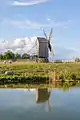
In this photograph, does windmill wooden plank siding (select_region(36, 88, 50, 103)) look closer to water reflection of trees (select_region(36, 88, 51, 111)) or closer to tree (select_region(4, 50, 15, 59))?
water reflection of trees (select_region(36, 88, 51, 111))

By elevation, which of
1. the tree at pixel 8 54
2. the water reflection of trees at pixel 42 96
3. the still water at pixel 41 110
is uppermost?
the tree at pixel 8 54

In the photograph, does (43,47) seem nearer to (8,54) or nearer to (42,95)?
(8,54)

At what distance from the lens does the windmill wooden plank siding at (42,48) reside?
66.3 m

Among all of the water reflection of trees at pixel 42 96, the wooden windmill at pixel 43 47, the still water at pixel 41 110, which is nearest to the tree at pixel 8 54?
the wooden windmill at pixel 43 47

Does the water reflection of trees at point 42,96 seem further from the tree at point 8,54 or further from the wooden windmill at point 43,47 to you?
the tree at point 8,54

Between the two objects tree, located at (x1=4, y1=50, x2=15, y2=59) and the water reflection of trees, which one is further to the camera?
tree, located at (x1=4, y1=50, x2=15, y2=59)

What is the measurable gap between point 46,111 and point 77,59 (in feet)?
169

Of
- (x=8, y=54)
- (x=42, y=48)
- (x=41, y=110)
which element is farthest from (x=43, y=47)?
(x=41, y=110)

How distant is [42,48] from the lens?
66.7 metres

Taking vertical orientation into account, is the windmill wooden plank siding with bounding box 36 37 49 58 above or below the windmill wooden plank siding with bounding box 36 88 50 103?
above

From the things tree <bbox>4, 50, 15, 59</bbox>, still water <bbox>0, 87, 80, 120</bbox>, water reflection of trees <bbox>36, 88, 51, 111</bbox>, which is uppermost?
tree <bbox>4, 50, 15, 59</bbox>

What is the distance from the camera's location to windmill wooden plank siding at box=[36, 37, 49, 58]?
218 feet

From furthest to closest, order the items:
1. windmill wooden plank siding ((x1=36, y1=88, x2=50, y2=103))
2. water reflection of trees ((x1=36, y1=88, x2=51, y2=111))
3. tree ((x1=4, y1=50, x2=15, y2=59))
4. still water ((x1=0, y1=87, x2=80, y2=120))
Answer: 1. tree ((x1=4, y1=50, x2=15, y2=59))
2. windmill wooden plank siding ((x1=36, y1=88, x2=50, y2=103))
3. water reflection of trees ((x1=36, y1=88, x2=51, y2=111))
4. still water ((x1=0, y1=87, x2=80, y2=120))

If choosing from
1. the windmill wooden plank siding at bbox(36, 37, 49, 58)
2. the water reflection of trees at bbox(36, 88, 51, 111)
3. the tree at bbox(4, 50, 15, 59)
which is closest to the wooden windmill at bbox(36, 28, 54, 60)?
the windmill wooden plank siding at bbox(36, 37, 49, 58)
